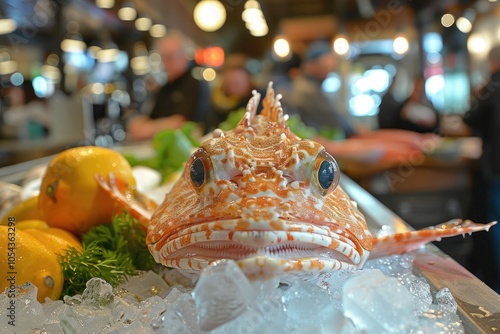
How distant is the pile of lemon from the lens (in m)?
0.99

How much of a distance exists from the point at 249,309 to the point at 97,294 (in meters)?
0.36

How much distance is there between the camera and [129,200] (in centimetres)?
133

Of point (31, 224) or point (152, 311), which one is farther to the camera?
point (31, 224)

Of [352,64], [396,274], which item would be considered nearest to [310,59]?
[396,274]

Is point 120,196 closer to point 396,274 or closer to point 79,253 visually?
point 79,253

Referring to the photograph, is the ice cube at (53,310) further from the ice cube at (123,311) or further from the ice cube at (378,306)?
the ice cube at (378,306)

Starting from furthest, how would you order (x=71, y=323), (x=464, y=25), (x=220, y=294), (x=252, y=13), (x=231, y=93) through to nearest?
(x=252, y=13) < (x=464, y=25) < (x=231, y=93) < (x=71, y=323) < (x=220, y=294)

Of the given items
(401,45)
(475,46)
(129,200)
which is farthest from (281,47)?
(129,200)

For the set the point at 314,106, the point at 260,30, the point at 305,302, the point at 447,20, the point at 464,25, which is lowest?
the point at 314,106

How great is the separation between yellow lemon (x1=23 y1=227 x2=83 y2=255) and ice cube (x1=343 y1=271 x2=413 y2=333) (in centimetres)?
68

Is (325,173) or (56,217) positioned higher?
(325,173)

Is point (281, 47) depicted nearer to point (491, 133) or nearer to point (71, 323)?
point (491, 133)

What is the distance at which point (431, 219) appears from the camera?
16.3ft

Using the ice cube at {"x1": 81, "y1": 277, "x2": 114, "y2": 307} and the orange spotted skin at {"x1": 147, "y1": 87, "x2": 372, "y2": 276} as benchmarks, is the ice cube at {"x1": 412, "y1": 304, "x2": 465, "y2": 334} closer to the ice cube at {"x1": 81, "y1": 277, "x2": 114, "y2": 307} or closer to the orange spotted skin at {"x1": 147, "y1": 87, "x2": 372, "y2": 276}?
the orange spotted skin at {"x1": 147, "y1": 87, "x2": 372, "y2": 276}
